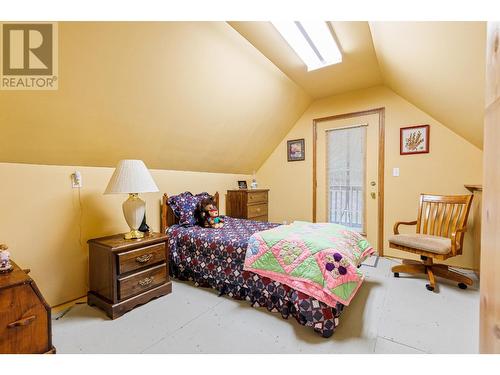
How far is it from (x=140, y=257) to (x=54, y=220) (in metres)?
0.82

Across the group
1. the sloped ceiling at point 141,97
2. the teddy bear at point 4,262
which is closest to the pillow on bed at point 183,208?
the sloped ceiling at point 141,97

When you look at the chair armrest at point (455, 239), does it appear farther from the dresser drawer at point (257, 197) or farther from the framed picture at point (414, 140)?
the dresser drawer at point (257, 197)

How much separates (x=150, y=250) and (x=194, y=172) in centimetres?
147

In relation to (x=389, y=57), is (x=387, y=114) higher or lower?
lower

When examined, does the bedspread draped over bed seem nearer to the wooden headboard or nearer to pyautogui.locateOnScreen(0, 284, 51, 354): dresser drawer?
the wooden headboard

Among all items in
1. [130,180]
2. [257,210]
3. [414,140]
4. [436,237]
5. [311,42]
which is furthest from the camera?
[257,210]

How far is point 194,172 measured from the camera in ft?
10.7

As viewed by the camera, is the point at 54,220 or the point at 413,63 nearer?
the point at 54,220

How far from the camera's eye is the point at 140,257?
1945 mm

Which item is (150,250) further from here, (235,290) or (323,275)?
(323,275)

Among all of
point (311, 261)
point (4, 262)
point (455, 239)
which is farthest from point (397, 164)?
point (4, 262)

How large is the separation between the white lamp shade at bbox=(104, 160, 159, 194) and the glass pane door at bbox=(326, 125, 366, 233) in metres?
2.73

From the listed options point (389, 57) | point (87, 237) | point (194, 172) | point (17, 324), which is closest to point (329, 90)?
point (389, 57)

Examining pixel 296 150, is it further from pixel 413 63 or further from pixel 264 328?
pixel 264 328
